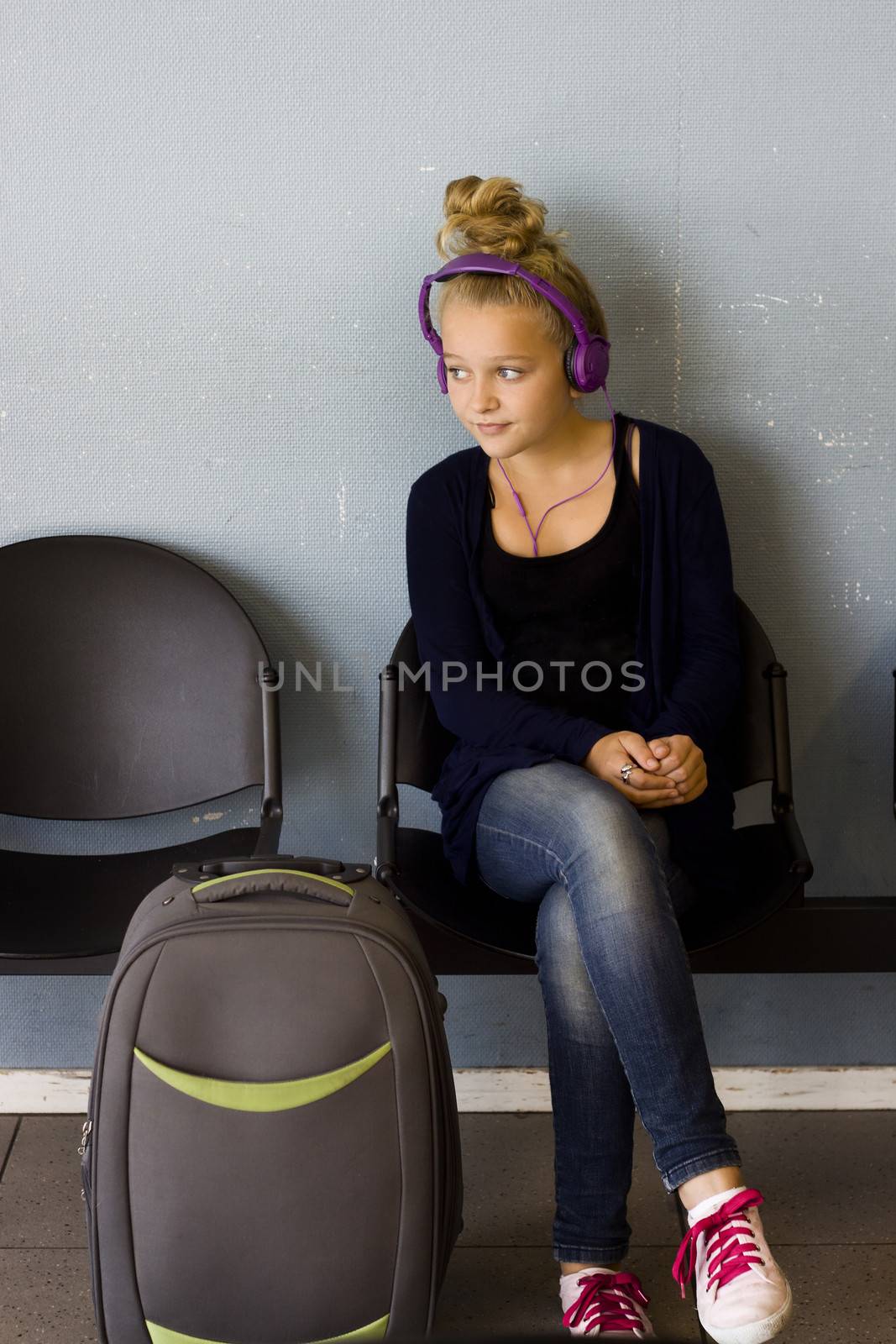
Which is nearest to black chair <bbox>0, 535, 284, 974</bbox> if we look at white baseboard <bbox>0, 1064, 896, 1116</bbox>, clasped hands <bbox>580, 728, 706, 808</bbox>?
white baseboard <bbox>0, 1064, 896, 1116</bbox>

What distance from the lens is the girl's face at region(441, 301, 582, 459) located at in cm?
174

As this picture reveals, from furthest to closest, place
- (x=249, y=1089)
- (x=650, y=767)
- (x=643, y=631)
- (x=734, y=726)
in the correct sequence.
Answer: (x=734, y=726) < (x=643, y=631) < (x=650, y=767) < (x=249, y=1089)

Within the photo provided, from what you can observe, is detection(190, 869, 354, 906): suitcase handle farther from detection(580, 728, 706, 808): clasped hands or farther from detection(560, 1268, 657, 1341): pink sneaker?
detection(560, 1268, 657, 1341): pink sneaker

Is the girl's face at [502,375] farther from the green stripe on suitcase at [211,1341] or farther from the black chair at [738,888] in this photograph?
the green stripe on suitcase at [211,1341]

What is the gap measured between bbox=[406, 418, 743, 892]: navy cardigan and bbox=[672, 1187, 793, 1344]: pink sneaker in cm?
46

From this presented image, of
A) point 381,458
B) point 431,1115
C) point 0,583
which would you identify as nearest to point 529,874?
point 431,1115

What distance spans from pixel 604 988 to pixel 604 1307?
420 mm

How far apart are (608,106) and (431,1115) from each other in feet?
4.87

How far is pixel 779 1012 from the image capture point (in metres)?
2.24

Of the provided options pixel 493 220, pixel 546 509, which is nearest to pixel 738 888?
pixel 546 509

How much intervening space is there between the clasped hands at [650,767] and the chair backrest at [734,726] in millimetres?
215

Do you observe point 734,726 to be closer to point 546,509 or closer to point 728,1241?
point 546,509

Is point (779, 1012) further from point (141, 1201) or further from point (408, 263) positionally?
point (408, 263)

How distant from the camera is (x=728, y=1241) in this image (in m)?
1.43
